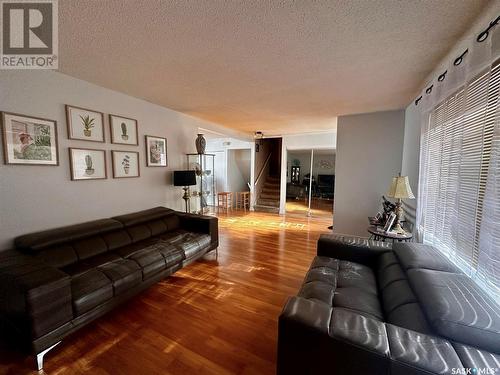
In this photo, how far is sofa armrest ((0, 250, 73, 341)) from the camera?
1311 millimetres

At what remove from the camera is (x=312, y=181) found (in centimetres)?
649

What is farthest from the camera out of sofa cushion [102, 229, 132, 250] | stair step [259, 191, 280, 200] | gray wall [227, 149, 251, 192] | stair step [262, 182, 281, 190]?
stair step [262, 182, 281, 190]

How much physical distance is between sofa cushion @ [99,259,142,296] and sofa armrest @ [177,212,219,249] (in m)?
1.16

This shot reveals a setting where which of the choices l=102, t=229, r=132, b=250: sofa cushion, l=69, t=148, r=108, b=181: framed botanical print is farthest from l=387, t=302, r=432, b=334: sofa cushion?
l=69, t=148, r=108, b=181: framed botanical print

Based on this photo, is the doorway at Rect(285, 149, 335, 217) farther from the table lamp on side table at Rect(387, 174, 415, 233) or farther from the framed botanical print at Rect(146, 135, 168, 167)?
the framed botanical print at Rect(146, 135, 168, 167)

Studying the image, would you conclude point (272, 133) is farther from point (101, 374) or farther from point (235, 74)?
point (101, 374)

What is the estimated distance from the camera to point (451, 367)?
0.78 meters

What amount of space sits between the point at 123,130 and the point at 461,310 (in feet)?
12.2

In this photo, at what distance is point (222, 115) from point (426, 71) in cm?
308

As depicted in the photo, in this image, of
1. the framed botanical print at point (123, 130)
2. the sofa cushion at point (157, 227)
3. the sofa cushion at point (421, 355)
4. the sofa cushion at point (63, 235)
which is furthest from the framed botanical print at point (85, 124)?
the sofa cushion at point (421, 355)

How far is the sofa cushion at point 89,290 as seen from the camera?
1562 millimetres

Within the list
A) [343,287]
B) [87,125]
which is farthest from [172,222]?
[343,287]

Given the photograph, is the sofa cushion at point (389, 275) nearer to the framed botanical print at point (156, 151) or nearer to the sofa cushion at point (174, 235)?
the sofa cushion at point (174, 235)

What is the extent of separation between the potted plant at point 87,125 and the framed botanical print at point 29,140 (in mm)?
284
